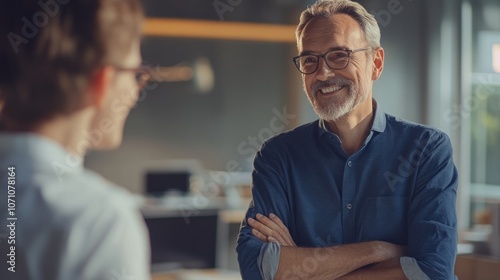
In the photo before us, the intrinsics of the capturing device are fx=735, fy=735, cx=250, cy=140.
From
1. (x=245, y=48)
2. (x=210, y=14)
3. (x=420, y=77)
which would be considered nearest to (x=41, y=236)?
(x=420, y=77)

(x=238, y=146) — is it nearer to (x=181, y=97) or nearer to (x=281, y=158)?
(x=181, y=97)

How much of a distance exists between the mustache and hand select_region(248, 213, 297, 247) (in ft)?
1.02

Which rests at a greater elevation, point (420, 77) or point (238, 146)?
point (420, 77)

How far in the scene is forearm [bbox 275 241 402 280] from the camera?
1624 millimetres

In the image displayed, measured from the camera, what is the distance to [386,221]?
1.70 m

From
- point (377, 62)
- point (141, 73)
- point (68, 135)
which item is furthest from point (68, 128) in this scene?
point (377, 62)

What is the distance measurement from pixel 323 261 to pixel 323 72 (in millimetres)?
426

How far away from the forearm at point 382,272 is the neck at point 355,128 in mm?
280

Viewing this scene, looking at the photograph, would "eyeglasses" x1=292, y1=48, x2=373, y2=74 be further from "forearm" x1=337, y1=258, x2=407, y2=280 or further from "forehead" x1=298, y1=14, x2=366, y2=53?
"forearm" x1=337, y1=258, x2=407, y2=280

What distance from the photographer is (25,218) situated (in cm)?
105

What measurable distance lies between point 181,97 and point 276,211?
4893mm

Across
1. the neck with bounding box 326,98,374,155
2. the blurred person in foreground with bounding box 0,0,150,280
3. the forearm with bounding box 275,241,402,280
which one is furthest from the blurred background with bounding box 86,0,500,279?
the blurred person in foreground with bounding box 0,0,150,280

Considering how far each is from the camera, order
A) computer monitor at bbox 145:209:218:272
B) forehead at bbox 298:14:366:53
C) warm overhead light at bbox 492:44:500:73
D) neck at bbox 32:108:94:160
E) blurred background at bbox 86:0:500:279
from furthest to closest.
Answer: computer monitor at bbox 145:209:218:272 < blurred background at bbox 86:0:500:279 < warm overhead light at bbox 492:44:500:73 < forehead at bbox 298:14:366:53 < neck at bbox 32:108:94:160

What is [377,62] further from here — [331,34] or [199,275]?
[199,275]
